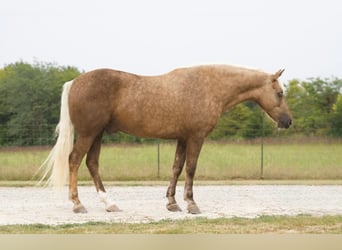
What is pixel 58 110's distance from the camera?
673 inches

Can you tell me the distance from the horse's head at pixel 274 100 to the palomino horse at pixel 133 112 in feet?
1.97

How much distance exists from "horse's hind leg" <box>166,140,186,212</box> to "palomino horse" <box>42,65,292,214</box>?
0.06ft

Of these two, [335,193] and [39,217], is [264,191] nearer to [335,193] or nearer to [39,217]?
[335,193]

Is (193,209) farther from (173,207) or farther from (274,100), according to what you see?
(274,100)

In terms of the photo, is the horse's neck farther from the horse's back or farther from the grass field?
the grass field

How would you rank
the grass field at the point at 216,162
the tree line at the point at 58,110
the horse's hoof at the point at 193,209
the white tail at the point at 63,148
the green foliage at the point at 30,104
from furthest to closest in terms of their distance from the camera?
the tree line at the point at 58,110
the green foliage at the point at 30,104
the grass field at the point at 216,162
the white tail at the point at 63,148
the horse's hoof at the point at 193,209

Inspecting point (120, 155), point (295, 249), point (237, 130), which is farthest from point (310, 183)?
point (295, 249)

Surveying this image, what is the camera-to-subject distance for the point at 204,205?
954 cm

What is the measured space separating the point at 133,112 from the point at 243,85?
1797 millimetres

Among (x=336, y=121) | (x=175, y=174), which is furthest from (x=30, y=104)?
(x=336, y=121)

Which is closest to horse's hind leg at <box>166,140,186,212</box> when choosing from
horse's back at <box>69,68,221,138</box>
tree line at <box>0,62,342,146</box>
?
horse's back at <box>69,68,221,138</box>

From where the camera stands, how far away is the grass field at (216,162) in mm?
15579

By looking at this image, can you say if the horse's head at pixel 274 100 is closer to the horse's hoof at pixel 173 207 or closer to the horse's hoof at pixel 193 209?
the horse's hoof at pixel 193 209

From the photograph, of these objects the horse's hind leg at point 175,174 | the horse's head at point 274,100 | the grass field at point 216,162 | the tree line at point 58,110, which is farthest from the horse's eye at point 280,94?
the tree line at point 58,110
